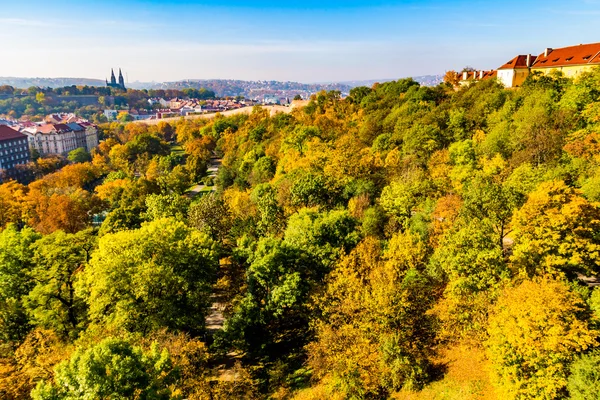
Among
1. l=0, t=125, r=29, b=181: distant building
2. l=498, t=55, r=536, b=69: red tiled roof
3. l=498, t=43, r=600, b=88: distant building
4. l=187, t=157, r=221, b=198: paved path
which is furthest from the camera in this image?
l=0, t=125, r=29, b=181: distant building

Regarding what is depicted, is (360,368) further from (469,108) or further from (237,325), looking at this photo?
(469,108)

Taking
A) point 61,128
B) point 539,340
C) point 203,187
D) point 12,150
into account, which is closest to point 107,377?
point 539,340

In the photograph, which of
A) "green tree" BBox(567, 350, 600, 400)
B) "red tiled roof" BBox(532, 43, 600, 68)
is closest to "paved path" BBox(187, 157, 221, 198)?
"red tiled roof" BBox(532, 43, 600, 68)

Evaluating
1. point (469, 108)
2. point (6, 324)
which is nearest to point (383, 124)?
point (469, 108)

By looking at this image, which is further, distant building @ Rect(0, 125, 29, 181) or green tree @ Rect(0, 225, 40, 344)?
distant building @ Rect(0, 125, 29, 181)

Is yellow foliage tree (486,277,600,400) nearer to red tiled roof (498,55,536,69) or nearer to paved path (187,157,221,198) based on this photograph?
red tiled roof (498,55,536,69)

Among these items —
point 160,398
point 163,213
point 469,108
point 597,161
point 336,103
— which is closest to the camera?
point 160,398

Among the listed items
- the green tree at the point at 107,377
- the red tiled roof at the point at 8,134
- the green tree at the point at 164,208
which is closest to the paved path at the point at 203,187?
the green tree at the point at 164,208
